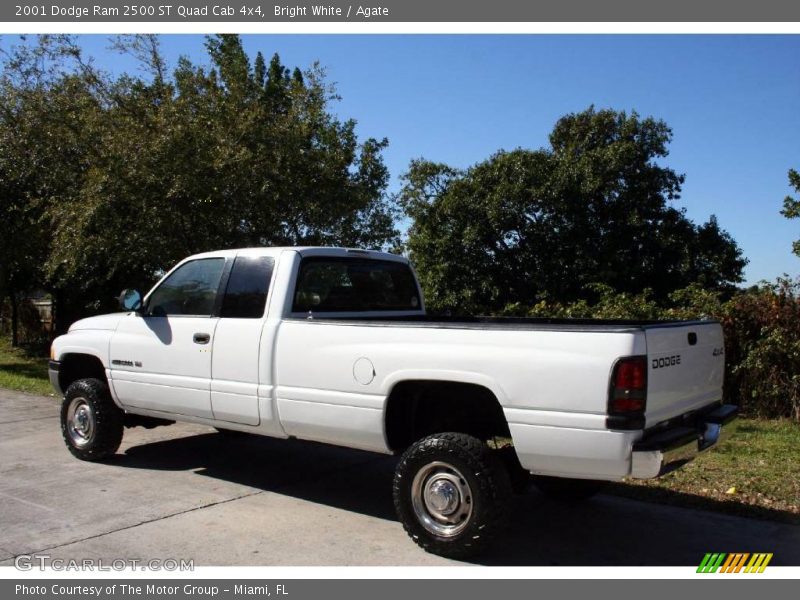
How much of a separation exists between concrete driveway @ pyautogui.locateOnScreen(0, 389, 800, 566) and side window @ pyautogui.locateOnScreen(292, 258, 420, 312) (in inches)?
62.3

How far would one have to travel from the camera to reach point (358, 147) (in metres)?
12.9

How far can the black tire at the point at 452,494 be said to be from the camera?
165 inches

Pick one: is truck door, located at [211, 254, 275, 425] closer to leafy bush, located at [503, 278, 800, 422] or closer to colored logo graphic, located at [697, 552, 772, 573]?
colored logo graphic, located at [697, 552, 772, 573]

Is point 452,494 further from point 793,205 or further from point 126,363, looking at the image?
point 793,205

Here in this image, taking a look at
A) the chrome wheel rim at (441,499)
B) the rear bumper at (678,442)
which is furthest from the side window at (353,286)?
the rear bumper at (678,442)

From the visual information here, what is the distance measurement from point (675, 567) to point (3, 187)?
1386cm

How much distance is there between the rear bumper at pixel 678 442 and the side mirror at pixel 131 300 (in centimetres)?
454

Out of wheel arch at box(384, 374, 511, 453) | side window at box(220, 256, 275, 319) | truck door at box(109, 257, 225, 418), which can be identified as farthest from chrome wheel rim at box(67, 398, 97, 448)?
wheel arch at box(384, 374, 511, 453)

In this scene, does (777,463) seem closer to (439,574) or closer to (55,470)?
(439,574)

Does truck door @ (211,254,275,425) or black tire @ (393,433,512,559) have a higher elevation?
truck door @ (211,254,275,425)

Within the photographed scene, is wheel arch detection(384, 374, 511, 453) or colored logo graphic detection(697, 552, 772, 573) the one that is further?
wheel arch detection(384, 374, 511, 453)

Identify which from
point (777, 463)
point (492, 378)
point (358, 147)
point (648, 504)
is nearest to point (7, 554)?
point (492, 378)

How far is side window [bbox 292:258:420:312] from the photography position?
18.5ft

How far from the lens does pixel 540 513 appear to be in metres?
5.44
